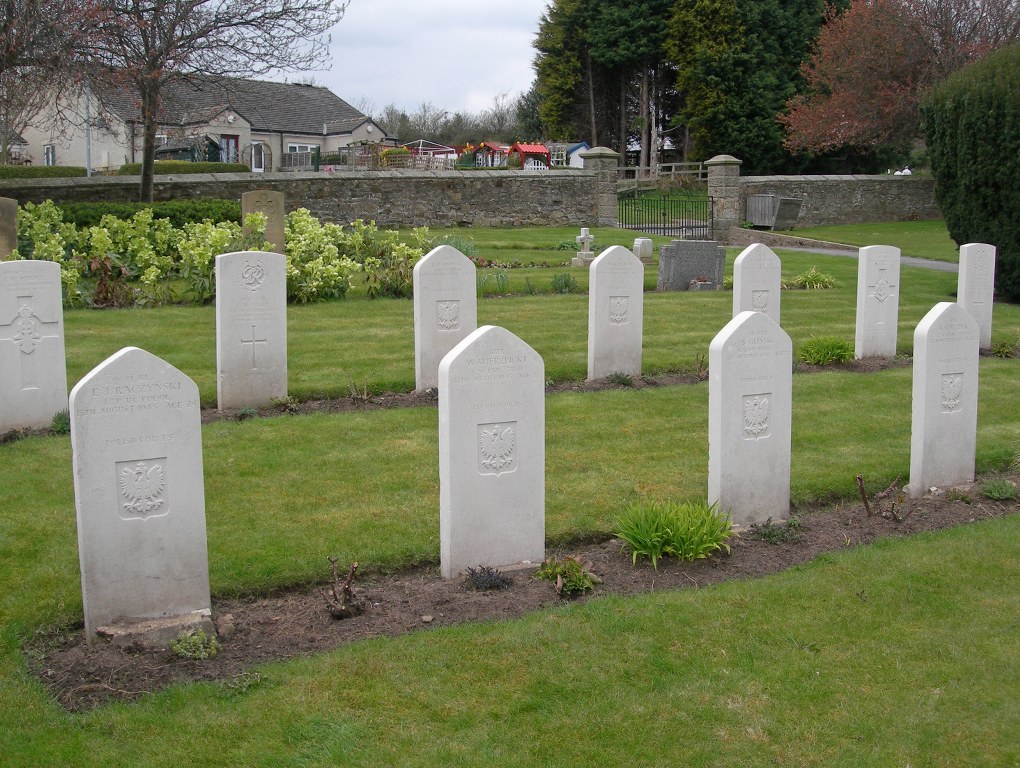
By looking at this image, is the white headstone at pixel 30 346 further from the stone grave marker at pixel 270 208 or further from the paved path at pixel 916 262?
the paved path at pixel 916 262

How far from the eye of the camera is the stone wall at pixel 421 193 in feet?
78.2

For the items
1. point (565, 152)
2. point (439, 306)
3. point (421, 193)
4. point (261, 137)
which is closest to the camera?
point (439, 306)

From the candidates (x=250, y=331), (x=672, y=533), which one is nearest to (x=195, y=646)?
(x=672, y=533)

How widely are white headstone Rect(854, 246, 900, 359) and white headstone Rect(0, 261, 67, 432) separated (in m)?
8.30

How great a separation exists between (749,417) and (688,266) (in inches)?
415

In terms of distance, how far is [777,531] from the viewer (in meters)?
6.30

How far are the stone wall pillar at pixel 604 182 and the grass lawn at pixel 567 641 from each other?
20.1 meters

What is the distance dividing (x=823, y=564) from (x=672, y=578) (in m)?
0.90

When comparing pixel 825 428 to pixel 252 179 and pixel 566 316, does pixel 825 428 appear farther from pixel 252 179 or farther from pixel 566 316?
pixel 252 179

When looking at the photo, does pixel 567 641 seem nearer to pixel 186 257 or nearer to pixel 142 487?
pixel 142 487

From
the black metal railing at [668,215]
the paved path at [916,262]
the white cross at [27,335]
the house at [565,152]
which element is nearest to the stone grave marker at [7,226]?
the white cross at [27,335]

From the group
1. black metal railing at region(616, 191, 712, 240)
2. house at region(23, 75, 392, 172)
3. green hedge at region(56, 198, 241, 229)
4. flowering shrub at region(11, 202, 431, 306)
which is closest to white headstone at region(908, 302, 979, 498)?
flowering shrub at region(11, 202, 431, 306)

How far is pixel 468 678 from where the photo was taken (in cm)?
455

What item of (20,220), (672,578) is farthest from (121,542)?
(20,220)
